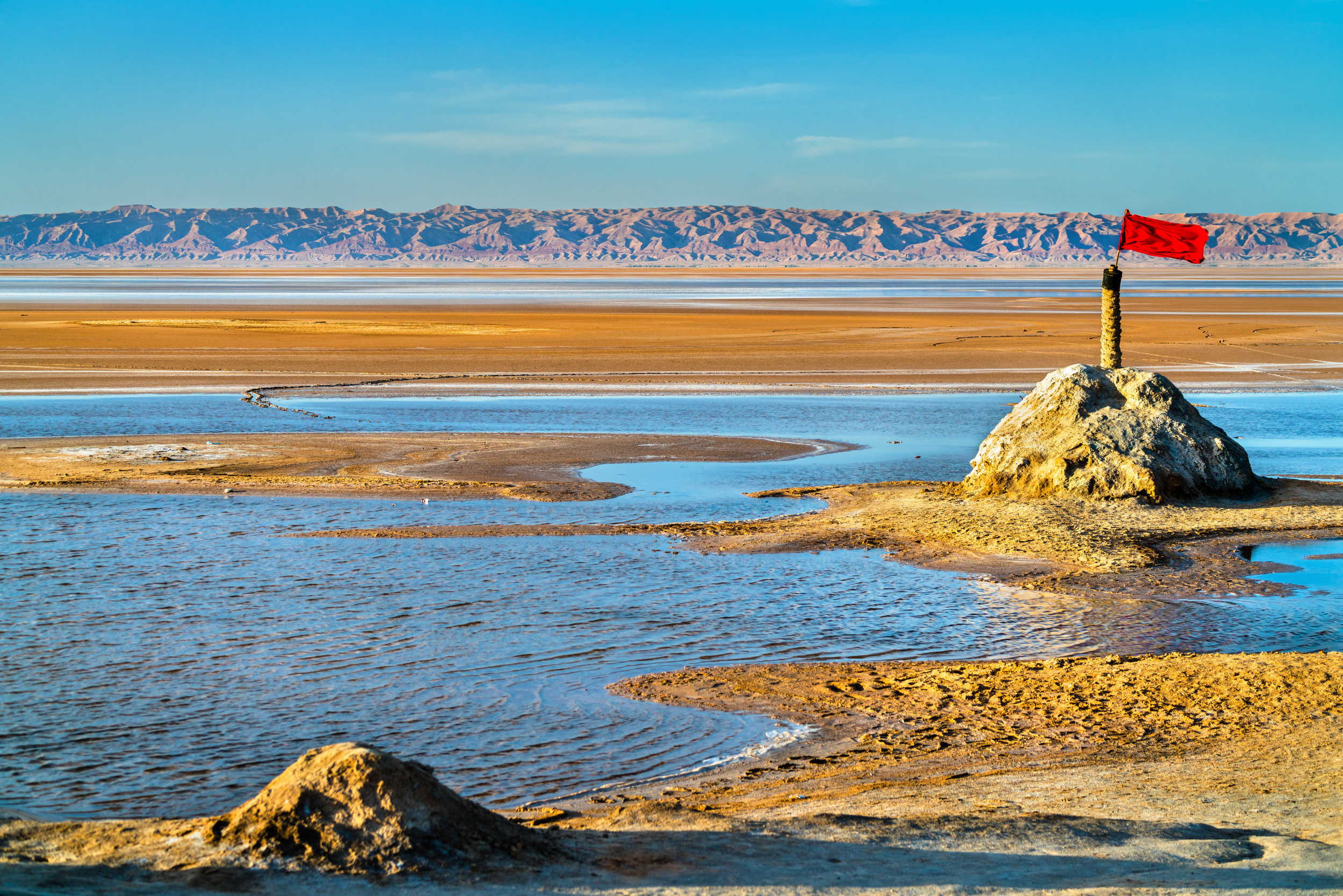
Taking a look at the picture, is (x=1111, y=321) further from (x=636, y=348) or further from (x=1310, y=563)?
(x=636, y=348)

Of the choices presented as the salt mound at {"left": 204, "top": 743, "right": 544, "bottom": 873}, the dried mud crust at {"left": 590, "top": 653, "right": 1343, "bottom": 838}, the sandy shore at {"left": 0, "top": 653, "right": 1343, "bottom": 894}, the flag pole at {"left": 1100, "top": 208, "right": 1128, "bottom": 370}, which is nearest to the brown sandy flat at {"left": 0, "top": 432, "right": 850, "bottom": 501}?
the flag pole at {"left": 1100, "top": 208, "right": 1128, "bottom": 370}

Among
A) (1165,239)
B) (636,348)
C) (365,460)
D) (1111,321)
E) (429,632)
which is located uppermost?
(1165,239)

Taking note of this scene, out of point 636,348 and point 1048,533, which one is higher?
point 636,348

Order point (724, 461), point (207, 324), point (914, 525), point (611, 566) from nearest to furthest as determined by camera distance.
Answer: point (611, 566) → point (914, 525) → point (724, 461) → point (207, 324)

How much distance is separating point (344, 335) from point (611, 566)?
108 ft

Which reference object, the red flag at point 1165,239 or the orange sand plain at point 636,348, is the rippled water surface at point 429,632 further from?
the orange sand plain at point 636,348

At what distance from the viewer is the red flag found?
611 inches

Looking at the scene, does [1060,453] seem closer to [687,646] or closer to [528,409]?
[687,646]

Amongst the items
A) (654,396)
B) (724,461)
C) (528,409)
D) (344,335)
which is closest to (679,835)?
(724,461)

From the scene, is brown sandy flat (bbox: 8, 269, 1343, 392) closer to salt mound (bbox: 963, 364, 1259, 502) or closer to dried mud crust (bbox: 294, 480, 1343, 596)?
salt mound (bbox: 963, 364, 1259, 502)

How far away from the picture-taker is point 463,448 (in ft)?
60.0

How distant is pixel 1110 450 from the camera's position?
14.0 meters

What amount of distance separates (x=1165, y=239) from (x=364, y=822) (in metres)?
14.1

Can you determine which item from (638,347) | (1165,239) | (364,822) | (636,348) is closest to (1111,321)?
(1165,239)
